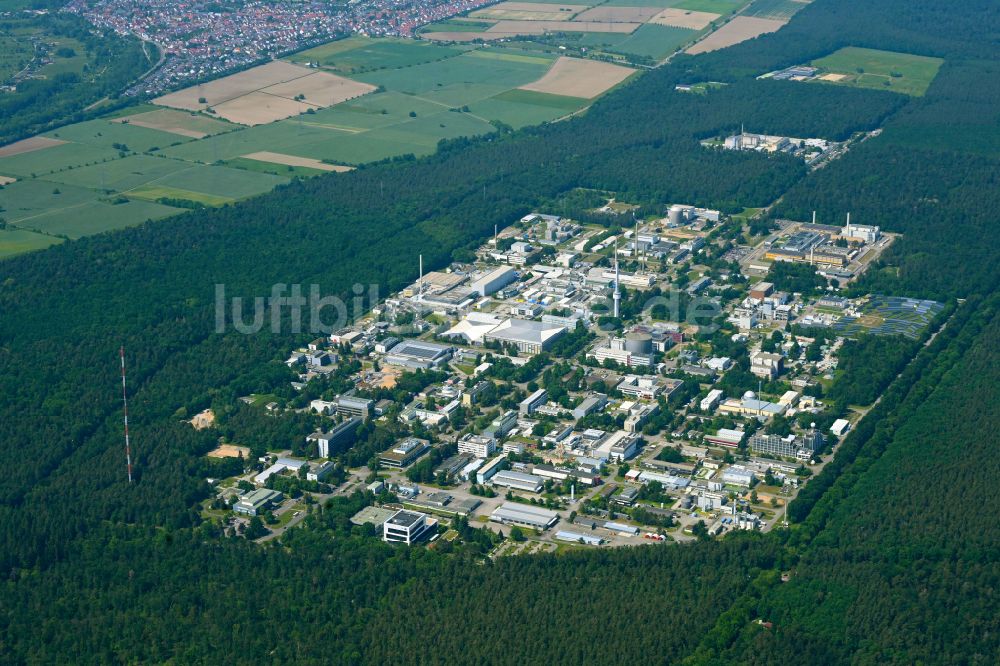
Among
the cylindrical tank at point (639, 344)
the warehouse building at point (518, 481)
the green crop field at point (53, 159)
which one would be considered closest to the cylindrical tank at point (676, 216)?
the cylindrical tank at point (639, 344)

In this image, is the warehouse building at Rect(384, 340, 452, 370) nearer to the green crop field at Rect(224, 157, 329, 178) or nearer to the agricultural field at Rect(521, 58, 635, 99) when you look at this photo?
the green crop field at Rect(224, 157, 329, 178)

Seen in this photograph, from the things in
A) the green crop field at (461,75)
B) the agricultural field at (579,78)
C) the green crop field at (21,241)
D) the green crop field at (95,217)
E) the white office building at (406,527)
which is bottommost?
the agricultural field at (579,78)

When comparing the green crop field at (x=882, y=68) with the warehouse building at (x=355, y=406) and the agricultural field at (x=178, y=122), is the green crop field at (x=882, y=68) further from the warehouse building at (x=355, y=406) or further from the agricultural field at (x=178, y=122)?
the warehouse building at (x=355, y=406)

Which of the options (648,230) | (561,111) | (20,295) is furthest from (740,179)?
(20,295)

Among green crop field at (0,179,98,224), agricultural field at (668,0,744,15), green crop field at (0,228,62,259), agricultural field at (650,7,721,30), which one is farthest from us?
agricultural field at (668,0,744,15)

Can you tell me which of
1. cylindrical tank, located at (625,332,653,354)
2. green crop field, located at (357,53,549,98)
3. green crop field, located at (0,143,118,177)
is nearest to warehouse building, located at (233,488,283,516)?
cylindrical tank, located at (625,332,653,354)

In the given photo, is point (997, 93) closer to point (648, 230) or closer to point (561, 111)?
point (561, 111)

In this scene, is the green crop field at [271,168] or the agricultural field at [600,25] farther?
the agricultural field at [600,25]
